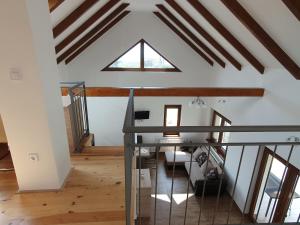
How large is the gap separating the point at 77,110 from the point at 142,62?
13.1ft

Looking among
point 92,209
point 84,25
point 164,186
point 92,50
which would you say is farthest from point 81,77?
point 92,209

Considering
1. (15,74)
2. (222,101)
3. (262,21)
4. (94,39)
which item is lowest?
(222,101)

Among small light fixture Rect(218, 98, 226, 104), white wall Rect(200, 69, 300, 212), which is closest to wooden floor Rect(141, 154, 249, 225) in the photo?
white wall Rect(200, 69, 300, 212)

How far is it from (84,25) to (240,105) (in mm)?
4141

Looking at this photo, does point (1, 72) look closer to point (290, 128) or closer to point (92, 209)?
point (92, 209)

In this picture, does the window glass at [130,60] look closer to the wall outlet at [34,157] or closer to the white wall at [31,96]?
the white wall at [31,96]

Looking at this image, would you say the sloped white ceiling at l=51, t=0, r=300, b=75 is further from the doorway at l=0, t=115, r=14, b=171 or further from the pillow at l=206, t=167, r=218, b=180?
the pillow at l=206, t=167, r=218, b=180

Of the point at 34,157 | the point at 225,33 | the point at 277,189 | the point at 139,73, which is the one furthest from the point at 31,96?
the point at 139,73

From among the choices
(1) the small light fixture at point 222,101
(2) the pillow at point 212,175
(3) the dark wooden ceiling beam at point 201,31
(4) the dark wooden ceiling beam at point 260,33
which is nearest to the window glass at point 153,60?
(1) the small light fixture at point 222,101

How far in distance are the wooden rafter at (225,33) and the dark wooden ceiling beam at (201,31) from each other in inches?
32.3

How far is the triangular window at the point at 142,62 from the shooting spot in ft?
21.9

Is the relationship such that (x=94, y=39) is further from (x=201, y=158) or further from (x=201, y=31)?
(x=201, y=158)

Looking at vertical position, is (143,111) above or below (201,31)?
below

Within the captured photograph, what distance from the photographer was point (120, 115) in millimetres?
7793
